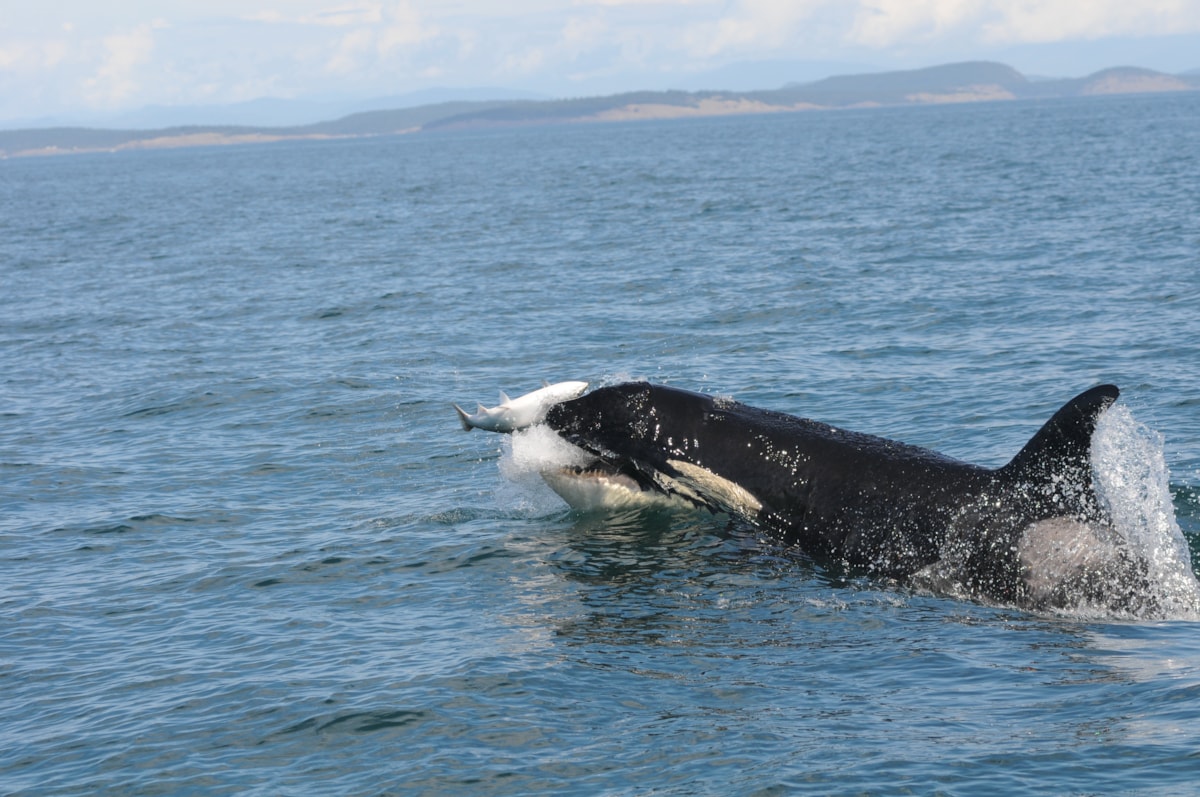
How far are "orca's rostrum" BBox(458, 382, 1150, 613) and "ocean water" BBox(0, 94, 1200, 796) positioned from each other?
0.36 m

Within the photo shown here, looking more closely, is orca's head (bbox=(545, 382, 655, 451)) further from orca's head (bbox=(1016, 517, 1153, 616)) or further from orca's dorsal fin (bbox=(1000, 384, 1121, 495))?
orca's head (bbox=(1016, 517, 1153, 616))

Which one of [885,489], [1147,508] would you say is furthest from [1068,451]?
[1147,508]

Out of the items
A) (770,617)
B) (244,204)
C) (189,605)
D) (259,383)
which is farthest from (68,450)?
(244,204)

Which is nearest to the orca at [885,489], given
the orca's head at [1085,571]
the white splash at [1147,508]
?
the orca's head at [1085,571]

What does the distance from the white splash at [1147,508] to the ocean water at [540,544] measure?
0.05 metres

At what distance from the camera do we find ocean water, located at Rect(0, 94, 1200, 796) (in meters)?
10.8

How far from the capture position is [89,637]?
14.3 m

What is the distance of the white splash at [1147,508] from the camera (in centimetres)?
1278

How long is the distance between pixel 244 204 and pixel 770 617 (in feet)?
288

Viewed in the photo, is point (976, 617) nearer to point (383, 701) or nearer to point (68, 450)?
point (383, 701)

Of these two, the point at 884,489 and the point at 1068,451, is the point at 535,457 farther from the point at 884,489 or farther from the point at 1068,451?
the point at 1068,451

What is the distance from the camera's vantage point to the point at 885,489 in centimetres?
1388

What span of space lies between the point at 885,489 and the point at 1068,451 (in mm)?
2041

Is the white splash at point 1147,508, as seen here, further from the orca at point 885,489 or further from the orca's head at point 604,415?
the orca's head at point 604,415
